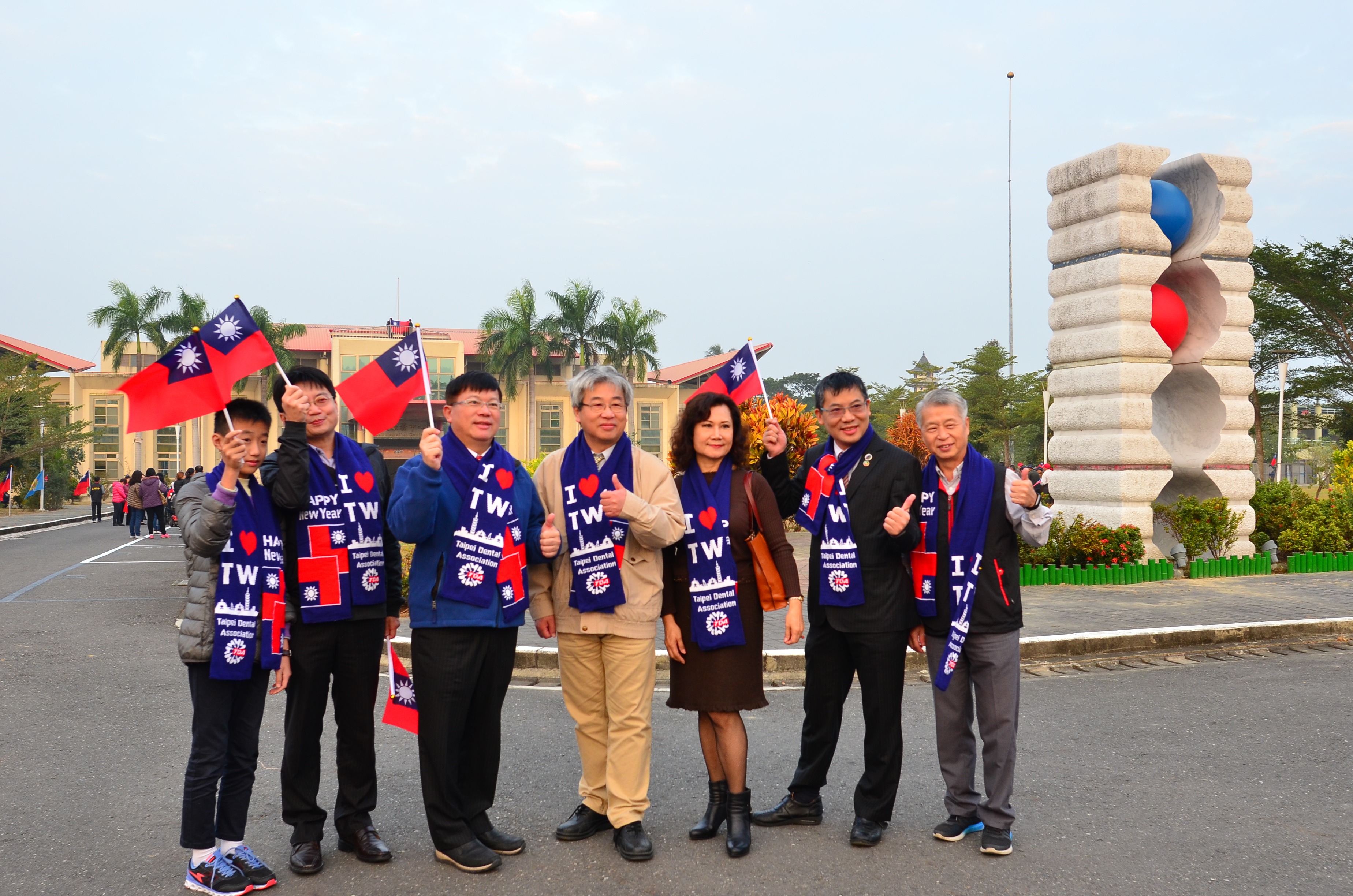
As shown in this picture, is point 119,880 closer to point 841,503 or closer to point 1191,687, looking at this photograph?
point 841,503

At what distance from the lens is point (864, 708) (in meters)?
3.97

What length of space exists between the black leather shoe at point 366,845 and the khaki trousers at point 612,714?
81cm

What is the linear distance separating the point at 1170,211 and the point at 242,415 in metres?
11.6

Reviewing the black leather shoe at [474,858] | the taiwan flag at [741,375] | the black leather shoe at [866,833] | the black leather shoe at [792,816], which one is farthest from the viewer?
the taiwan flag at [741,375]

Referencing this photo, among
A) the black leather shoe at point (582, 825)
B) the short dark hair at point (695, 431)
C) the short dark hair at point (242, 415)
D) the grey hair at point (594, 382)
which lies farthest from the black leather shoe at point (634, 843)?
the short dark hair at point (242, 415)

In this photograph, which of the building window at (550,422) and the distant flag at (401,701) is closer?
the distant flag at (401,701)

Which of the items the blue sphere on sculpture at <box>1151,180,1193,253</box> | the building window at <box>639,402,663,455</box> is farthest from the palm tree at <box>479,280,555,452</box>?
the blue sphere on sculpture at <box>1151,180,1193,253</box>

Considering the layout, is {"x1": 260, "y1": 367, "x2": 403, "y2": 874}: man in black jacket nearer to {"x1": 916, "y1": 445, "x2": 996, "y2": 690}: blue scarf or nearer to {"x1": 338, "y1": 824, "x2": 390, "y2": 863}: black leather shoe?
{"x1": 338, "y1": 824, "x2": 390, "y2": 863}: black leather shoe

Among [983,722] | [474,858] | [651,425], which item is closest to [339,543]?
[474,858]

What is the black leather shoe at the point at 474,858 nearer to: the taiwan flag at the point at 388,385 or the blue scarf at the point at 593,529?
the blue scarf at the point at 593,529

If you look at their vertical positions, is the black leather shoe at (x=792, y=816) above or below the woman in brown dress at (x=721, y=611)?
below

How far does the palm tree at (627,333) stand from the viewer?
48219 mm

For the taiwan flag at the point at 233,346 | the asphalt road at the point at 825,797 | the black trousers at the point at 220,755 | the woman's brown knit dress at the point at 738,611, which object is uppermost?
the taiwan flag at the point at 233,346

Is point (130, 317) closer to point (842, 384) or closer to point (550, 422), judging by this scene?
point (550, 422)
